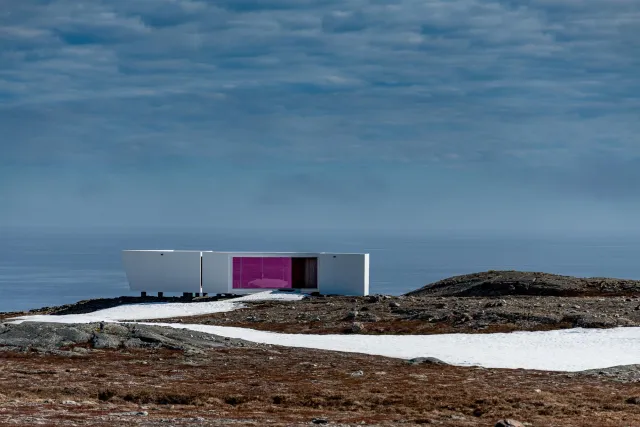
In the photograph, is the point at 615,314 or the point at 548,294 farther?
the point at 548,294

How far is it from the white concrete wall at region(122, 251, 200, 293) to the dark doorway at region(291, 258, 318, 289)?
19.4ft

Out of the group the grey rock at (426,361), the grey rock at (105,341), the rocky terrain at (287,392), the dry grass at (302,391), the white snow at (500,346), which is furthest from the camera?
the grey rock at (105,341)

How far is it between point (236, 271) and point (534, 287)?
58.0ft

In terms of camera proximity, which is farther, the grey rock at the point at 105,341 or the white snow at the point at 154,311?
the white snow at the point at 154,311

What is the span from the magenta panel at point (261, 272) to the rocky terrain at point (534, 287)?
382 inches

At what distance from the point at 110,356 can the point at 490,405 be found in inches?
Answer: 624

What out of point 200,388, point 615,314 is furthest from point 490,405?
point 615,314

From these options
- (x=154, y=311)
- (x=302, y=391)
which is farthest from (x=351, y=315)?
(x=302, y=391)

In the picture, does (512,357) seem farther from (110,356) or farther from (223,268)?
(223,268)

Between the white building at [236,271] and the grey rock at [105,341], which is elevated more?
the white building at [236,271]

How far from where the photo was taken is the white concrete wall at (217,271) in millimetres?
58938

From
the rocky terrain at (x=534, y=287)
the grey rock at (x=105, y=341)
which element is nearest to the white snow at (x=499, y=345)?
the grey rock at (x=105, y=341)

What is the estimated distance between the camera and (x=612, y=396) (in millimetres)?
27906

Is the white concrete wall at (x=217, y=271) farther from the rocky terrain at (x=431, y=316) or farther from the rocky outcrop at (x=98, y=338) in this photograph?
the rocky outcrop at (x=98, y=338)
